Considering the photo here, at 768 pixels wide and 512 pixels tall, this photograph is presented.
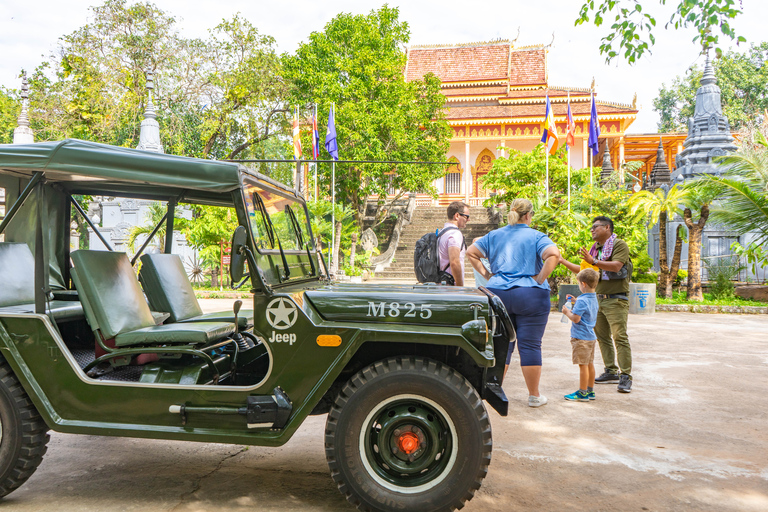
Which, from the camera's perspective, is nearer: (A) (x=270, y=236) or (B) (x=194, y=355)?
(B) (x=194, y=355)

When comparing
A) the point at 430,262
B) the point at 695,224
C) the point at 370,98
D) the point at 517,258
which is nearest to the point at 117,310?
the point at 517,258

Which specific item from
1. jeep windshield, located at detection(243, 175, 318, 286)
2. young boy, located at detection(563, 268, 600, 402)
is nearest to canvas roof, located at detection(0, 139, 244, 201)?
jeep windshield, located at detection(243, 175, 318, 286)

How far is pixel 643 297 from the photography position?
43.1 feet

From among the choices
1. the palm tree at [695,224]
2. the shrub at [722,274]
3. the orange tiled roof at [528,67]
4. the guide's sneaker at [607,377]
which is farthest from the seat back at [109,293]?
the orange tiled roof at [528,67]

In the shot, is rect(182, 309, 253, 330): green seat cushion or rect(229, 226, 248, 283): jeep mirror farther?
rect(182, 309, 253, 330): green seat cushion

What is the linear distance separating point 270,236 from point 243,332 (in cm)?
75

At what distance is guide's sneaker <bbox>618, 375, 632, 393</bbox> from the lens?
225 inches

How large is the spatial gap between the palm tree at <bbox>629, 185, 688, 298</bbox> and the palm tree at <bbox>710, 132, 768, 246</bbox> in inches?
38.4

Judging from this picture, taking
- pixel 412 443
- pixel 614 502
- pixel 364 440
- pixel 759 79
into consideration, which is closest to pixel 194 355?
pixel 364 440

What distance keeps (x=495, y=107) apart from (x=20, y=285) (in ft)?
102

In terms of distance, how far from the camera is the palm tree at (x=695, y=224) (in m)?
13.8

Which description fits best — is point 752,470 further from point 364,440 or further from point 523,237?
point 364,440

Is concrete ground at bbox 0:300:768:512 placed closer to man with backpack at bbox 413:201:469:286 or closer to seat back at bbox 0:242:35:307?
seat back at bbox 0:242:35:307

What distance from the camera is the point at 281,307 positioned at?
10.1ft
